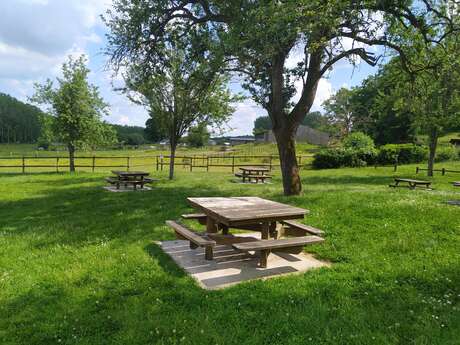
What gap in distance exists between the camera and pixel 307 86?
37.9ft

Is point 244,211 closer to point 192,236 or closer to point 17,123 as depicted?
point 192,236

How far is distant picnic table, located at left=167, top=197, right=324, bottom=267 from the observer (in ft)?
17.3

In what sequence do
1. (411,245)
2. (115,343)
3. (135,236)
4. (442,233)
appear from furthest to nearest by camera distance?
(135,236) < (442,233) < (411,245) < (115,343)

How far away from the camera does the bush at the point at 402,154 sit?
3186 cm

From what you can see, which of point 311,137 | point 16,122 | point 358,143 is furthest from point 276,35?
point 16,122

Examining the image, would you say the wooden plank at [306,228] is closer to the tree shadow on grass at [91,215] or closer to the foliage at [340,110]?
the tree shadow on grass at [91,215]

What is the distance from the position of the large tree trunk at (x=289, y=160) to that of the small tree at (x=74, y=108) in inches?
639

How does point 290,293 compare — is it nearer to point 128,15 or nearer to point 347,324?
point 347,324

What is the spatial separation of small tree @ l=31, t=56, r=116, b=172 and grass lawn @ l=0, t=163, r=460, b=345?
16404mm

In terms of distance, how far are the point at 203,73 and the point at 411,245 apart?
8.25m

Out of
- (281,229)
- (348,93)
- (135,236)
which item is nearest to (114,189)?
(135,236)

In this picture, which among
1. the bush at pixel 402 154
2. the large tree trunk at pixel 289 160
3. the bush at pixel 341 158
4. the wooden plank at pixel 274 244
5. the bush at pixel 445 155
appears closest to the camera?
the wooden plank at pixel 274 244

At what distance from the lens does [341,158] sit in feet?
100

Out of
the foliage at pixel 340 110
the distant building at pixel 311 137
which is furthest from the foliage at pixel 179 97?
the distant building at pixel 311 137
